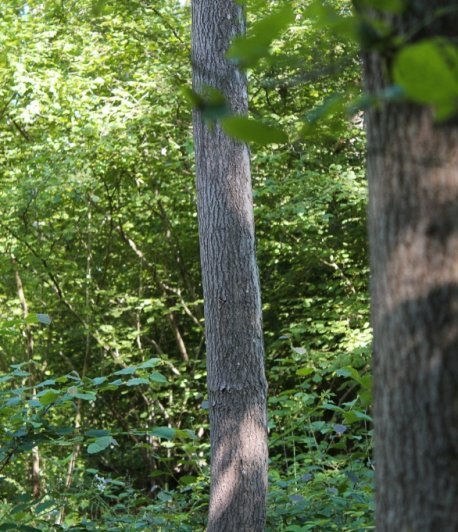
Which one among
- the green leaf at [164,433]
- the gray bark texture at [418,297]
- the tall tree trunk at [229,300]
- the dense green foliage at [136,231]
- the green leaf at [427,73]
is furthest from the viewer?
the dense green foliage at [136,231]

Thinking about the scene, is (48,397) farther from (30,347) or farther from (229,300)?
(30,347)

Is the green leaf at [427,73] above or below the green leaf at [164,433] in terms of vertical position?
above

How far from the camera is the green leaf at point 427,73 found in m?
1.00

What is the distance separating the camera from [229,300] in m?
4.23

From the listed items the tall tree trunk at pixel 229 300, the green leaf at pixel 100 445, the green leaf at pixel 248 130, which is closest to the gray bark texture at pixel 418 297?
the green leaf at pixel 248 130

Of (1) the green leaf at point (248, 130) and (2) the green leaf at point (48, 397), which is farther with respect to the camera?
(2) the green leaf at point (48, 397)

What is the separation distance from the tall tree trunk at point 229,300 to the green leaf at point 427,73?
3.12m

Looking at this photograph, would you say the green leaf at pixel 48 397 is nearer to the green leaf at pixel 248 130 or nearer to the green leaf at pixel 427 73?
the green leaf at pixel 248 130

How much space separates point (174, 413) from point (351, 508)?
20.0ft

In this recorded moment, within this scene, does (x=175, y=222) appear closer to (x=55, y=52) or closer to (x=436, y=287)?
(x=55, y=52)

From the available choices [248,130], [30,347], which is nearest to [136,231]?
[30,347]

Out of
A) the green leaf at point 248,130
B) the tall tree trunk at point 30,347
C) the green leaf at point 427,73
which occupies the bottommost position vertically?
the tall tree trunk at point 30,347

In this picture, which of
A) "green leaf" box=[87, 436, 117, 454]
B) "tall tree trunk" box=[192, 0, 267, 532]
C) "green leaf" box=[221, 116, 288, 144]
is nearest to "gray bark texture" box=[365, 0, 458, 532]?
"green leaf" box=[221, 116, 288, 144]

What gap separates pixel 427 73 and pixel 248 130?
24 centimetres
